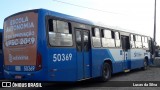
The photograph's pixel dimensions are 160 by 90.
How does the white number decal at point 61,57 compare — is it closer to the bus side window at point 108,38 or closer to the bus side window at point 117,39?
the bus side window at point 108,38

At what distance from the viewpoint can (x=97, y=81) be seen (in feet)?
46.9

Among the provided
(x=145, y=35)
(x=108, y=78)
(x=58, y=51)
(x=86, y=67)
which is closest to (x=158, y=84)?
(x=108, y=78)

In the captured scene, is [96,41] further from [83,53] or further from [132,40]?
[132,40]

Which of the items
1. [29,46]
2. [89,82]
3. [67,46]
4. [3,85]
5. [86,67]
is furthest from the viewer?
[89,82]

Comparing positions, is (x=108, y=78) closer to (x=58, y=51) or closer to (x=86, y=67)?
(x=86, y=67)

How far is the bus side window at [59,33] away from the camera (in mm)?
10141

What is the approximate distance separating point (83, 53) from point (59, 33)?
1.96m

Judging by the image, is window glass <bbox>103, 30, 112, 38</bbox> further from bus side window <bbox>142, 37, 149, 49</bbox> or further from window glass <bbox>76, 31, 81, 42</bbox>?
bus side window <bbox>142, 37, 149, 49</bbox>

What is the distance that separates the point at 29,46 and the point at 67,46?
1.57 m

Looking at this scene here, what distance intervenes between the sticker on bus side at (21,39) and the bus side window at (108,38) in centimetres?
498

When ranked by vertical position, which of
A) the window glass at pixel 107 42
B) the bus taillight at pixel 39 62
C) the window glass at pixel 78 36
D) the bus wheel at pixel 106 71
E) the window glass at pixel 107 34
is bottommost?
the bus wheel at pixel 106 71

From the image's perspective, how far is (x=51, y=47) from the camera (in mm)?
9969

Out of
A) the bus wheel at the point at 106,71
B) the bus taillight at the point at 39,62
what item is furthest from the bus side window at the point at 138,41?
the bus taillight at the point at 39,62

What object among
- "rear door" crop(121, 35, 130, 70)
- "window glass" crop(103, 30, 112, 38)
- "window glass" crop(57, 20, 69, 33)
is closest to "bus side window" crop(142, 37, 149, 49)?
"rear door" crop(121, 35, 130, 70)
